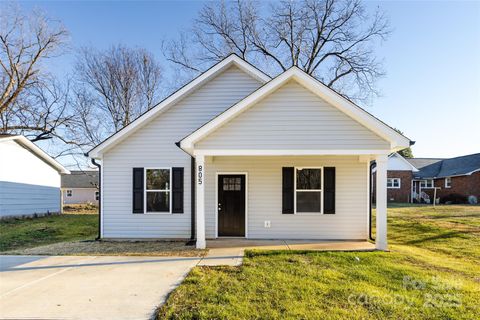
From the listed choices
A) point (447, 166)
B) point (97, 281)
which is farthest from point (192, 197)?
point (447, 166)

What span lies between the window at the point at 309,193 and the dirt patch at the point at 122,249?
3.53 m

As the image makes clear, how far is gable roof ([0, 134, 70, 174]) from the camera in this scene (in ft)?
51.2

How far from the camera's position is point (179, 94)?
9.41 m

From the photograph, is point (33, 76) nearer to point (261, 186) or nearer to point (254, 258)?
point (261, 186)

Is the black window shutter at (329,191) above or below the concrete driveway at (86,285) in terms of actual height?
above

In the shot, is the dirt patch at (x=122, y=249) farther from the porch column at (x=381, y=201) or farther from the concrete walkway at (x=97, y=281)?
the porch column at (x=381, y=201)

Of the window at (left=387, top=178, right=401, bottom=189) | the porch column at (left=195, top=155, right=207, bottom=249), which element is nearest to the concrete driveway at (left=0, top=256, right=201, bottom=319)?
the porch column at (left=195, top=155, right=207, bottom=249)

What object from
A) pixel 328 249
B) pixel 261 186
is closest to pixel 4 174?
pixel 261 186

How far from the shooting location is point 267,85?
7371 millimetres

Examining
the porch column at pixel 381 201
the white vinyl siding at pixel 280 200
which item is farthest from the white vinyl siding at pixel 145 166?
the porch column at pixel 381 201

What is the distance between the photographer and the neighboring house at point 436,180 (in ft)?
89.2

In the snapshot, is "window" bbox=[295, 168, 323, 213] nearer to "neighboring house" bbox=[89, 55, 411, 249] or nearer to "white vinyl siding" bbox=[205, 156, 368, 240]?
"neighboring house" bbox=[89, 55, 411, 249]

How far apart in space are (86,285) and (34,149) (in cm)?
1655

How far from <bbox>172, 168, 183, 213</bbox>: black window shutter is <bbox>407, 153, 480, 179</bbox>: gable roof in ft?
96.0
